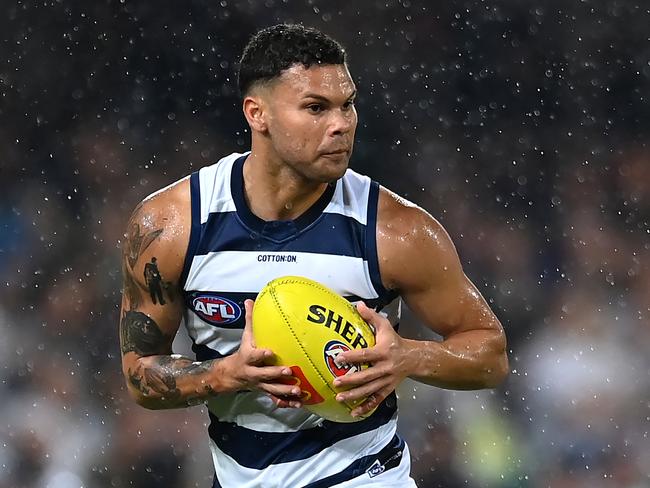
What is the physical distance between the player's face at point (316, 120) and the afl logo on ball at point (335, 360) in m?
0.53

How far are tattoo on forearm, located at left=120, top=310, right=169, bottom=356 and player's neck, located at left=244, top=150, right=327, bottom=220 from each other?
46 centimetres

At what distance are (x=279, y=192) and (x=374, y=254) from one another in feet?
1.10

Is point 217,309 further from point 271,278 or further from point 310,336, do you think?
point 310,336

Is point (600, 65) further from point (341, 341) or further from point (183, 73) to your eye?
point (341, 341)

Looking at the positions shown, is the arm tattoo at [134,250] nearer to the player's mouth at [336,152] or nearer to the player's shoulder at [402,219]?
the player's mouth at [336,152]

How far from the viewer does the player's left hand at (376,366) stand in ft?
9.51

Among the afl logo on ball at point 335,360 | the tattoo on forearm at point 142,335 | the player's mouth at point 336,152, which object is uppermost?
the player's mouth at point 336,152

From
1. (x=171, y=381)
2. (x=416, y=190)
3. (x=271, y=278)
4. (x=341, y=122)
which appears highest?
(x=341, y=122)

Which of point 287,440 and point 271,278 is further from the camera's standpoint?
point 287,440

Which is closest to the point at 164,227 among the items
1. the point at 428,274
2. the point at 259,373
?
the point at 259,373

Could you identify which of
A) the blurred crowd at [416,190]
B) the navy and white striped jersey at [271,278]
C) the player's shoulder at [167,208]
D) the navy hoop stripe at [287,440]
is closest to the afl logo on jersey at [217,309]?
the navy and white striped jersey at [271,278]

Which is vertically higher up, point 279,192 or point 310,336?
point 279,192

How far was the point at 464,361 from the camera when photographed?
10.9ft

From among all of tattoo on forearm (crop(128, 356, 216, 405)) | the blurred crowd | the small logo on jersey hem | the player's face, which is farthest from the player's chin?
the blurred crowd
